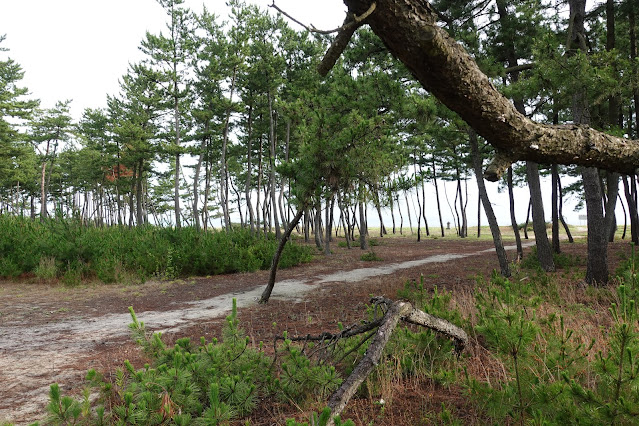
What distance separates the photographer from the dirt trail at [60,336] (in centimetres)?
306

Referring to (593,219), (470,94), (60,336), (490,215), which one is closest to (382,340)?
(470,94)

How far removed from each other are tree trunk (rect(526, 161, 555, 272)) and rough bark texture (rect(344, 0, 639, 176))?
7880 millimetres

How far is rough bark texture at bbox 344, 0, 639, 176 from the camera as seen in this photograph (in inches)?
69.7

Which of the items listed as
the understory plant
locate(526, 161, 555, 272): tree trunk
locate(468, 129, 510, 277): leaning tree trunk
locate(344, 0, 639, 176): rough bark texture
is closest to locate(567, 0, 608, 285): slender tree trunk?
locate(468, 129, 510, 277): leaning tree trunk

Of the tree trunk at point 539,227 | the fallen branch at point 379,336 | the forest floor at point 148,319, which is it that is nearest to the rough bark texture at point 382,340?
the fallen branch at point 379,336

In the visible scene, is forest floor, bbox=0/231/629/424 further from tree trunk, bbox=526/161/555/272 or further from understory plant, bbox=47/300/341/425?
tree trunk, bbox=526/161/555/272

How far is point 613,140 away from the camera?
2.71 meters

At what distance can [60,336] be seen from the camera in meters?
5.11

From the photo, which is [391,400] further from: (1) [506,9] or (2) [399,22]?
(1) [506,9]

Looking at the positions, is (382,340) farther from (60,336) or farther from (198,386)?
(60,336)

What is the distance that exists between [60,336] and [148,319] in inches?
50.4

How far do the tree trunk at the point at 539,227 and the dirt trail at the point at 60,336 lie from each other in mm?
6458

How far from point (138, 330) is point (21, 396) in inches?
57.5

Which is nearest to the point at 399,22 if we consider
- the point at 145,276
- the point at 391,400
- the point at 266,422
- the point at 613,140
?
the point at 613,140
